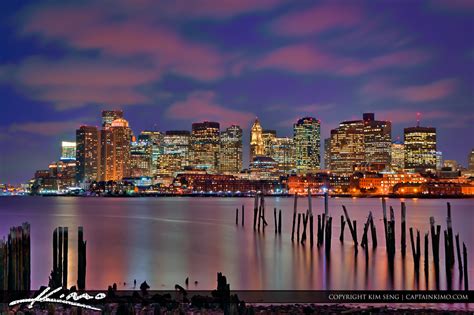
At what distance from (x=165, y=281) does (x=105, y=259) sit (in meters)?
8.75

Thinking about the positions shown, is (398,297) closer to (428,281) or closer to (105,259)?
(428,281)

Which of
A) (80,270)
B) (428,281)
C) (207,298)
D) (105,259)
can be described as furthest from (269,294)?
(105,259)

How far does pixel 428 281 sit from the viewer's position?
88.3 ft

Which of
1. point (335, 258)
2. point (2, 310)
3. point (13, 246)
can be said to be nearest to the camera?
point (2, 310)

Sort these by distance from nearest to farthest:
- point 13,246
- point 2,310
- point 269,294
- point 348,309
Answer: point 2,310
point 348,309
point 13,246
point 269,294

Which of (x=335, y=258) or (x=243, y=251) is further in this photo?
(x=243, y=251)

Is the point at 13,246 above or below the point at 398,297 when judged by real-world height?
above

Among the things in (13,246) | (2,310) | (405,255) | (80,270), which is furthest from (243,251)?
(2,310)
